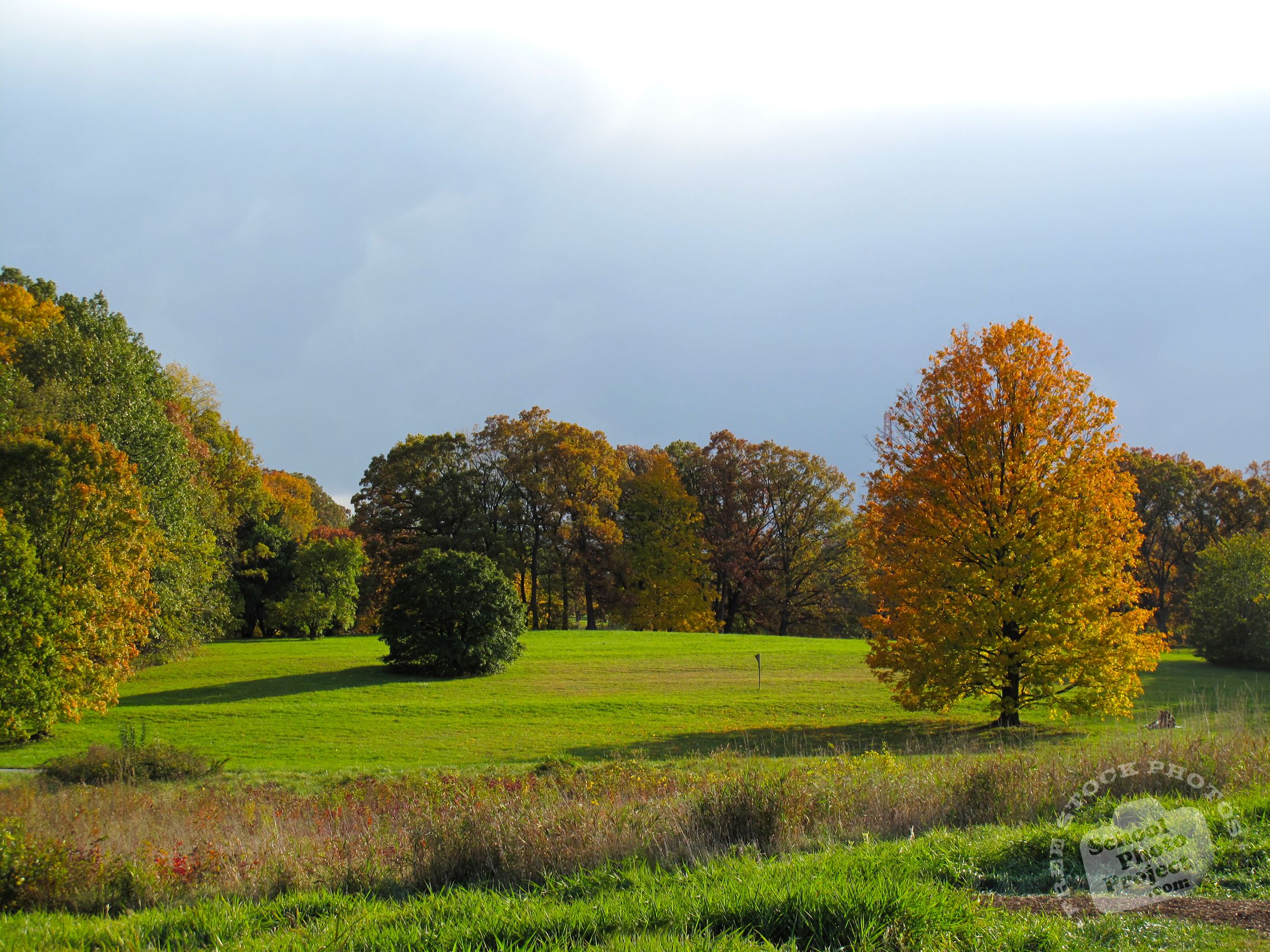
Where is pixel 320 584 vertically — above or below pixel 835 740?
above

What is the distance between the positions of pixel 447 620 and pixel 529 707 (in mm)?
6792

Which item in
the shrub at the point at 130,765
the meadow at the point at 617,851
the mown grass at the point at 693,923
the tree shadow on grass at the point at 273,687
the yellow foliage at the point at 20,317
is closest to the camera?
the mown grass at the point at 693,923

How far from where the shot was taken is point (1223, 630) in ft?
113

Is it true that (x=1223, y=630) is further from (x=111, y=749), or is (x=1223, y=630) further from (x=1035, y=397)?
(x=111, y=749)

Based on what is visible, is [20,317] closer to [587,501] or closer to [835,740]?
[587,501]

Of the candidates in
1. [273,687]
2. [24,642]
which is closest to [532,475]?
[273,687]

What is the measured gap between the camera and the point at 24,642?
17.3m

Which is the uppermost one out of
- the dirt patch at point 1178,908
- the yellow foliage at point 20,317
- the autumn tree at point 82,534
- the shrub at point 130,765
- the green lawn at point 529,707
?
the yellow foliage at point 20,317

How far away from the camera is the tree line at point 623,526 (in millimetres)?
48312

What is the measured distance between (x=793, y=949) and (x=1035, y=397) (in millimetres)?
15995

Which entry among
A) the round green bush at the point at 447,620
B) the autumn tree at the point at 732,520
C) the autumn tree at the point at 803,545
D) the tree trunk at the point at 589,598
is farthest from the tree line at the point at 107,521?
the autumn tree at the point at 803,545

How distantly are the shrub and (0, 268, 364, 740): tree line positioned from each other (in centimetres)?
519

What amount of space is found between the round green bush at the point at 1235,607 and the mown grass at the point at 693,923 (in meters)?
37.4

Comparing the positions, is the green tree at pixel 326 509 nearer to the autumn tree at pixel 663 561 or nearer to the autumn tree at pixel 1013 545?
the autumn tree at pixel 663 561
